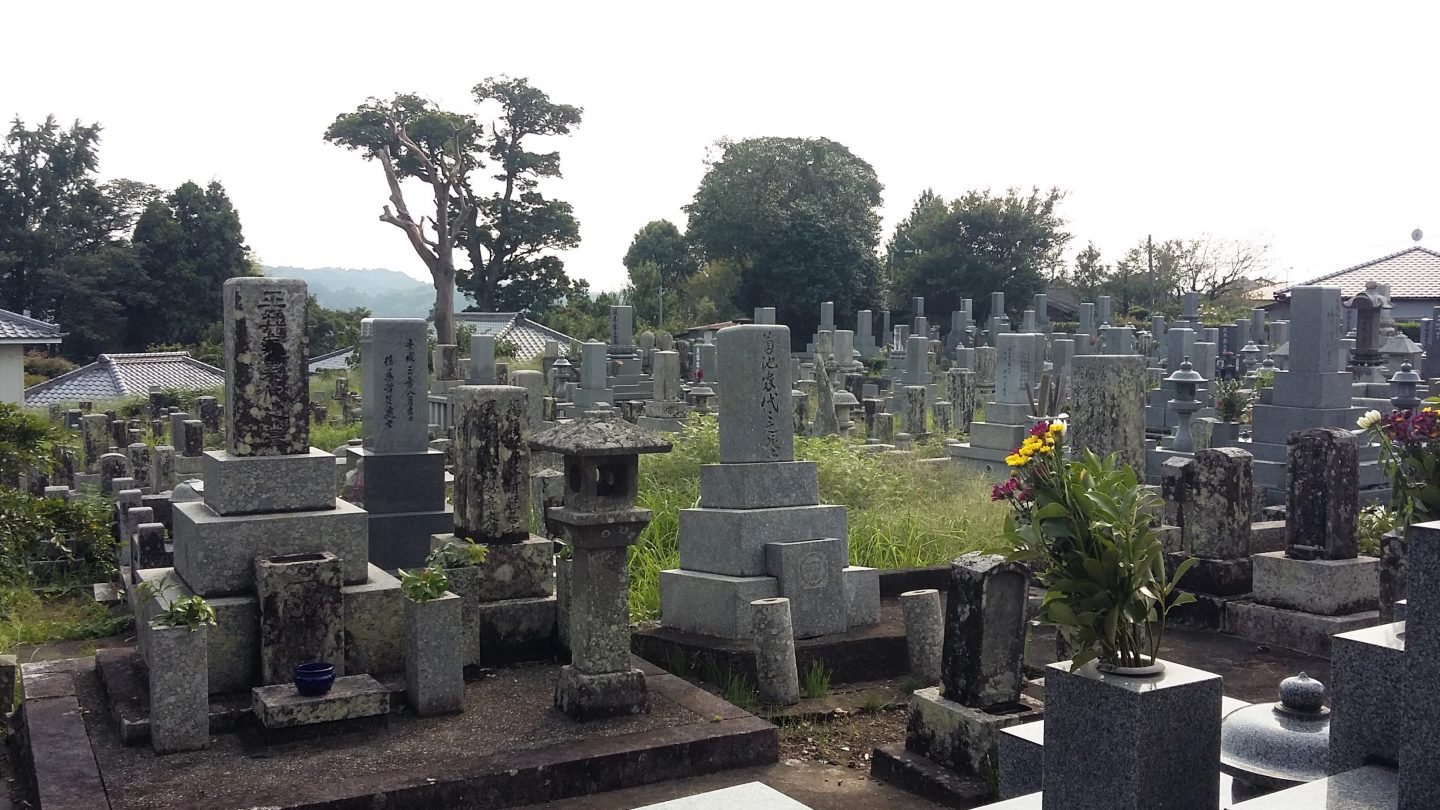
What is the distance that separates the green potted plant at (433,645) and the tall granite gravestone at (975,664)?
8.12 ft

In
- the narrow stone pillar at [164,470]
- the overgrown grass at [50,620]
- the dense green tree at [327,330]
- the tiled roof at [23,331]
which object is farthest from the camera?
the dense green tree at [327,330]

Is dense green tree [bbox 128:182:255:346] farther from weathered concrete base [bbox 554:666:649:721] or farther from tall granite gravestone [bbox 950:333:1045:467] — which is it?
weathered concrete base [bbox 554:666:649:721]

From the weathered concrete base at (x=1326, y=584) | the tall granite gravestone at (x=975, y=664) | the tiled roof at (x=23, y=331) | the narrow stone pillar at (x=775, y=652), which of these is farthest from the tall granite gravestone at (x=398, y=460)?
the tiled roof at (x=23, y=331)

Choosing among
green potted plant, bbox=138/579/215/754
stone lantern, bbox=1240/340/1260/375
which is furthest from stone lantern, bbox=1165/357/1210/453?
stone lantern, bbox=1240/340/1260/375

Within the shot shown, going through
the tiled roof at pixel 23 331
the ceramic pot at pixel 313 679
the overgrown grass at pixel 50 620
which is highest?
the tiled roof at pixel 23 331

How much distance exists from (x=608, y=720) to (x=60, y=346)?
37.4 metres

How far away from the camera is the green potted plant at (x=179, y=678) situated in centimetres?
554

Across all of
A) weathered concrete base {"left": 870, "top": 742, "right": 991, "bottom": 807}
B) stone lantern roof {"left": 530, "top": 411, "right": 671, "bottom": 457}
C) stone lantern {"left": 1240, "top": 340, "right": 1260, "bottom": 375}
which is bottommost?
weathered concrete base {"left": 870, "top": 742, "right": 991, "bottom": 807}

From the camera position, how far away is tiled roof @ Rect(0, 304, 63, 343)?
1092 inches

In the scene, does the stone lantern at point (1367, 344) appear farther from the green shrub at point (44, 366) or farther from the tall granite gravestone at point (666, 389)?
the green shrub at point (44, 366)

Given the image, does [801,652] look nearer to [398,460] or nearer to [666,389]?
[398,460]

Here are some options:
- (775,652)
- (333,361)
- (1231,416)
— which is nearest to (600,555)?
(775,652)

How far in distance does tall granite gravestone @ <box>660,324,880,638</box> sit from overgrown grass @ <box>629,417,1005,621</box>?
37.6 inches

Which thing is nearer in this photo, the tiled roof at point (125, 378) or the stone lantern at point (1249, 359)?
the stone lantern at point (1249, 359)
